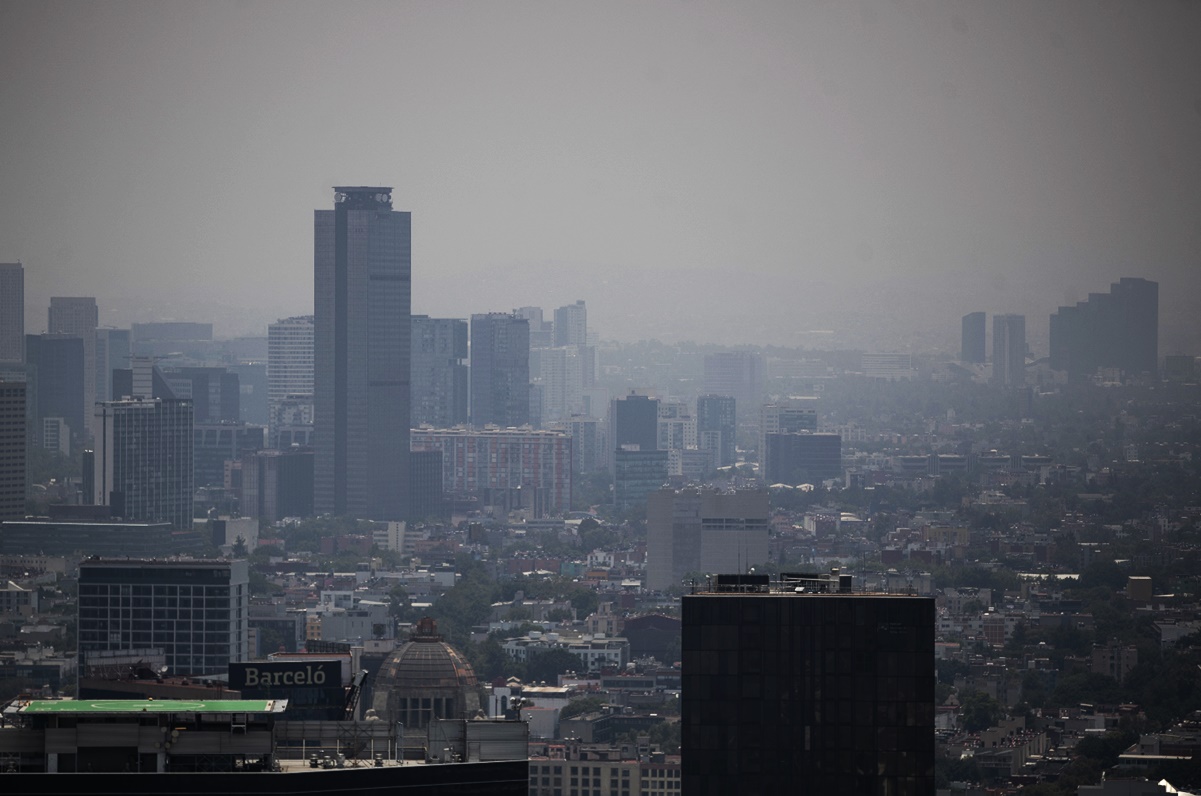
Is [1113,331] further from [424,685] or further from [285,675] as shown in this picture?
[285,675]

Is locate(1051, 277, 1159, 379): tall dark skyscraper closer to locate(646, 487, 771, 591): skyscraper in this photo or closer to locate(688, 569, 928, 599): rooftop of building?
locate(646, 487, 771, 591): skyscraper

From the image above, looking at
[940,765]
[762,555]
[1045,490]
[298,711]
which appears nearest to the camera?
[298,711]

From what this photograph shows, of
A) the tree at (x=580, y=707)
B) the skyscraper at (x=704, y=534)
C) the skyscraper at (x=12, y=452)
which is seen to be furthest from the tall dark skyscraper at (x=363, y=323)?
the tree at (x=580, y=707)

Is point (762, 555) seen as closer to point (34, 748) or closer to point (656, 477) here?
point (656, 477)

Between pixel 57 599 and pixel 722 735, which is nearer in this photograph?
pixel 722 735

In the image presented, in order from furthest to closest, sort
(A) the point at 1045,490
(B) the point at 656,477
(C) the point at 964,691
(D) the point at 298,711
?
(B) the point at 656,477 → (A) the point at 1045,490 → (C) the point at 964,691 → (D) the point at 298,711

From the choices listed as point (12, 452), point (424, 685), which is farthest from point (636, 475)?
point (424, 685)

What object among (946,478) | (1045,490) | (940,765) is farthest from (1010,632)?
(946,478)
